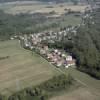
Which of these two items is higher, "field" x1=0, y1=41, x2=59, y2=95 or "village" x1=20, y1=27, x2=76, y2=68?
"village" x1=20, y1=27, x2=76, y2=68

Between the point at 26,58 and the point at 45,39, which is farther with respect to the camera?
the point at 45,39

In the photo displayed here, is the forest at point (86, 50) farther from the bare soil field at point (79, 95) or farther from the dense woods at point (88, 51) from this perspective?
the bare soil field at point (79, 95)

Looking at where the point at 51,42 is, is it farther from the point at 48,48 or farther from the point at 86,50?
the point at 86,50

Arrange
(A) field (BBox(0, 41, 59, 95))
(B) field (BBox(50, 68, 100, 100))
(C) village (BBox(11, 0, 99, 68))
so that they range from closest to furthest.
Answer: (B) field (BBox(50, 68, 100, 100))
(A) field (BBox(0, 41, 59, 95))
(C) village (BBox(11, 0, 99, 68))

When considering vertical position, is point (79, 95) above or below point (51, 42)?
below

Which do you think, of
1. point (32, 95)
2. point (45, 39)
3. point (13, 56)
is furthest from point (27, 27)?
point (32, 95)

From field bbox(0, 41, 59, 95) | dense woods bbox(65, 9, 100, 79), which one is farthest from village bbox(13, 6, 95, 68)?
field bbox(0, 41, 59, 95)

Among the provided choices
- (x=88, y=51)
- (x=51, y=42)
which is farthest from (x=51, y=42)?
(x=88, y=51)

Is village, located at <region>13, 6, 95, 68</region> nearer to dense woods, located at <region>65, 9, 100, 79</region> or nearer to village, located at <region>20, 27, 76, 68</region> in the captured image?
village, located at <region>20, 27, 76, 68</region>

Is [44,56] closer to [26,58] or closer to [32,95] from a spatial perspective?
[26,58]
